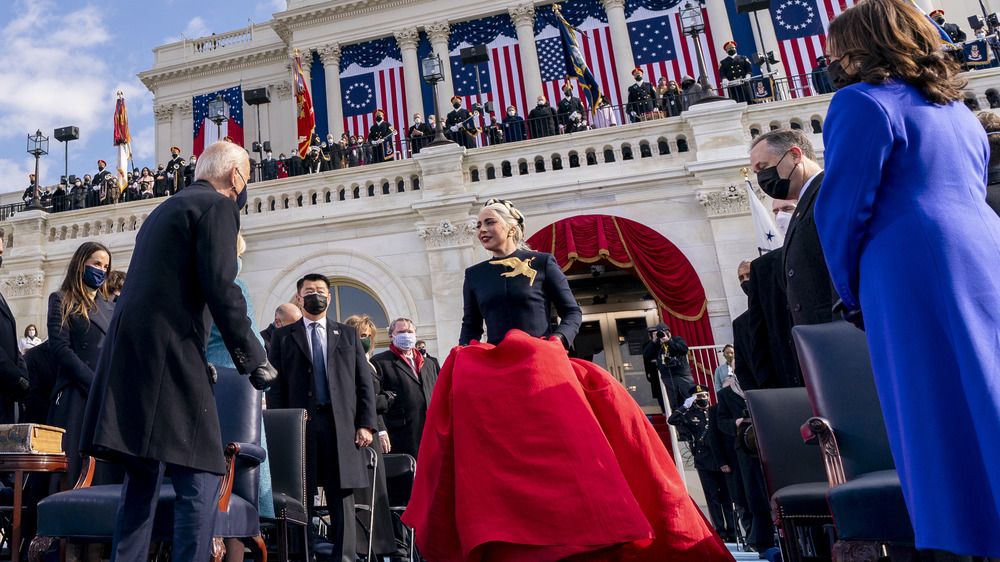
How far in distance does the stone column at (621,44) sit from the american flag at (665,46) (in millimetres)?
204

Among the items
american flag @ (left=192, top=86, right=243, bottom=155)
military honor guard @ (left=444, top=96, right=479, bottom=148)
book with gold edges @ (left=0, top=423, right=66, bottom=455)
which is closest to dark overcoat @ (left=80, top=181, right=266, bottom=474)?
book with gold edges @ (left=0, top=423, right=66, bottom=455)

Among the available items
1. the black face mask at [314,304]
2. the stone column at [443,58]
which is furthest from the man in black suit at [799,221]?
the stone column at [443,58]

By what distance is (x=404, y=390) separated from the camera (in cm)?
593

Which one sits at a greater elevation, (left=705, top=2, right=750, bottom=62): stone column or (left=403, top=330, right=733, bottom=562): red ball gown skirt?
(left=705, top=2, right=750, bottom=62): stone column

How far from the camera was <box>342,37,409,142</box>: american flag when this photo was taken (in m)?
21.4

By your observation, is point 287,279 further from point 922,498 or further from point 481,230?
point 922,498

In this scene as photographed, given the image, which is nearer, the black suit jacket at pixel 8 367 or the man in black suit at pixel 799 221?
the man in black suit at pixel 799 221

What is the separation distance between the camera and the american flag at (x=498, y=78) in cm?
2080

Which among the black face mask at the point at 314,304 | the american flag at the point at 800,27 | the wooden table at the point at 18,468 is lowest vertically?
the wooden table at the point at 18,468

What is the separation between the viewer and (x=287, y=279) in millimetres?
12586

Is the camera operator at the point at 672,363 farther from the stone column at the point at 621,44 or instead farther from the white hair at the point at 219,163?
the stone column at the point at 621,44

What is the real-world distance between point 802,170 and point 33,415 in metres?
5.61

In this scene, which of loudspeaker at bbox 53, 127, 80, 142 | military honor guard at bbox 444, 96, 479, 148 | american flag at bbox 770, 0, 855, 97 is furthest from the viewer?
american flag at bbox 770, 0, 855, 97

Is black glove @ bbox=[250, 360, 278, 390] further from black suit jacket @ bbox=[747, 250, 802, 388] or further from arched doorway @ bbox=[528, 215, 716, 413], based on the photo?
arched doorway @ bbox=[528, 215, 716, 413]
